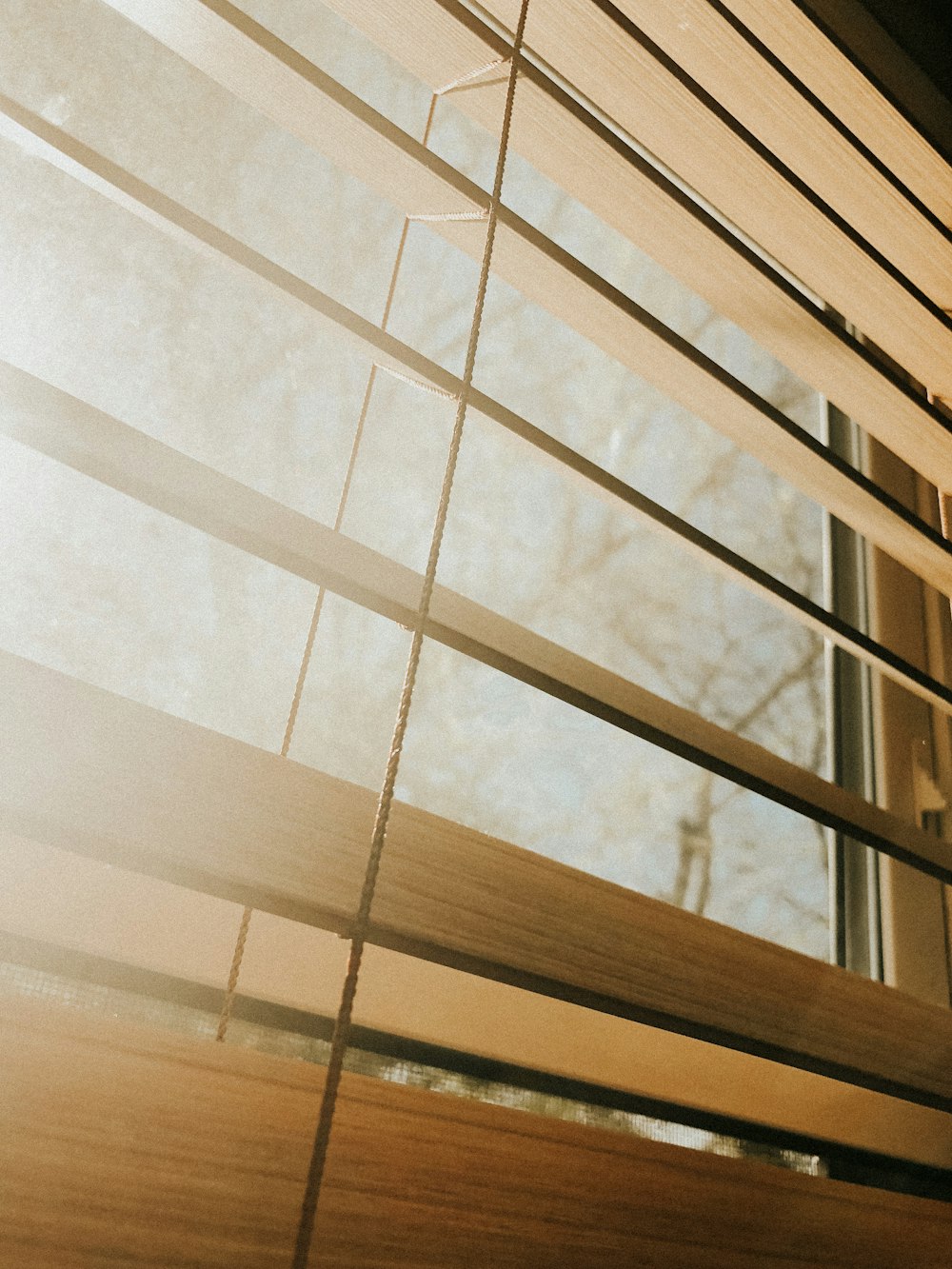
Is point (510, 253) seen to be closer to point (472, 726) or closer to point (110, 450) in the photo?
point (110, 450)

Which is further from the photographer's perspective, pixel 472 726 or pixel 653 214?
pixel 472 726

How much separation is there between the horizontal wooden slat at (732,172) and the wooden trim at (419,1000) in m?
0.86

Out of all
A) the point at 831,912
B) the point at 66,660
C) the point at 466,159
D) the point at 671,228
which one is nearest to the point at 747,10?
the point at 671,228

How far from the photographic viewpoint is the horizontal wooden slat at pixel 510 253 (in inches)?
27.1

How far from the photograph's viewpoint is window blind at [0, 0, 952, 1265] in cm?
48

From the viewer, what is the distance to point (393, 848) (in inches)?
24.7

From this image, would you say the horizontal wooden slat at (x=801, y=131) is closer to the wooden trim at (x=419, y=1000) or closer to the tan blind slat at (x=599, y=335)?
the tan blind slat at (x=599, y=335)

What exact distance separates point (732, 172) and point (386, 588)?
0.69 m

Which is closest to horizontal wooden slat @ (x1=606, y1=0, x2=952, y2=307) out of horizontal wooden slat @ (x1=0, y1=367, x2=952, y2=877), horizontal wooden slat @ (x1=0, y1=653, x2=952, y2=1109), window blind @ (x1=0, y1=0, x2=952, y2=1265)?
window blind @ (x1=0, y1=0, x2=952, y2=1265)

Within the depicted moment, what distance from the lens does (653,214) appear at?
0.94 meters

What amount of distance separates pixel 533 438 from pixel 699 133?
1.54ft

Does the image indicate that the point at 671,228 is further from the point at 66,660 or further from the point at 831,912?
the point at 831,912

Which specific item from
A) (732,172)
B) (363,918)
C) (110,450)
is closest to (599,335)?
(732,172)

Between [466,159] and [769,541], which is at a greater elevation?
[466,159]
